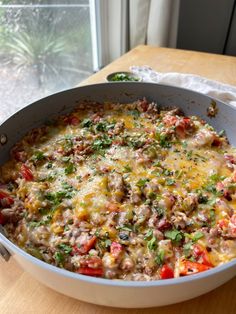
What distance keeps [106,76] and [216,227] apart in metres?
1.29

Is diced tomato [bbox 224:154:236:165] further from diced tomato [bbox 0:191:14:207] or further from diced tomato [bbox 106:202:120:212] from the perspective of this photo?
diced tomato [bbox 0:191:14:207]

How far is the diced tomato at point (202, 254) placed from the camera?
35.6 inches

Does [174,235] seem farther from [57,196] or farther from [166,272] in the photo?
[57,196]

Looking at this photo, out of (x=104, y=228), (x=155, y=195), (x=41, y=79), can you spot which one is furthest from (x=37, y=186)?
(x=41, y=79)

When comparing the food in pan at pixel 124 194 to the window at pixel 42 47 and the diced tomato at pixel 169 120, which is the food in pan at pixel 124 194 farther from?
the window at pixel 42 47

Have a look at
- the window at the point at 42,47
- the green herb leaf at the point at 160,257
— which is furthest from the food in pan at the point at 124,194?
the window at the point at 42,47

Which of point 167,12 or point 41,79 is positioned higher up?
point 167,12

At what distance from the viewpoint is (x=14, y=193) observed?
1.15 m

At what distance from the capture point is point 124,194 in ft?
3.69

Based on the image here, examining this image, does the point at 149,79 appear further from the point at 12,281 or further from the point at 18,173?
the point at 12,281

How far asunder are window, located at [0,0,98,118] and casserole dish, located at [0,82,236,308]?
36.8 inches

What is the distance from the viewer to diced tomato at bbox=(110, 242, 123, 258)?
A: 92 centimetres

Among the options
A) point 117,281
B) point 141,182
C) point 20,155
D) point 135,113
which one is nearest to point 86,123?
point 135,113

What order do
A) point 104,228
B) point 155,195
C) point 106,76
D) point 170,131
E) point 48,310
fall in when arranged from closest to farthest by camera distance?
1. point 48,310
2. point 104,228
3. point 155,195
4. point 170,131
5. point 106,76
